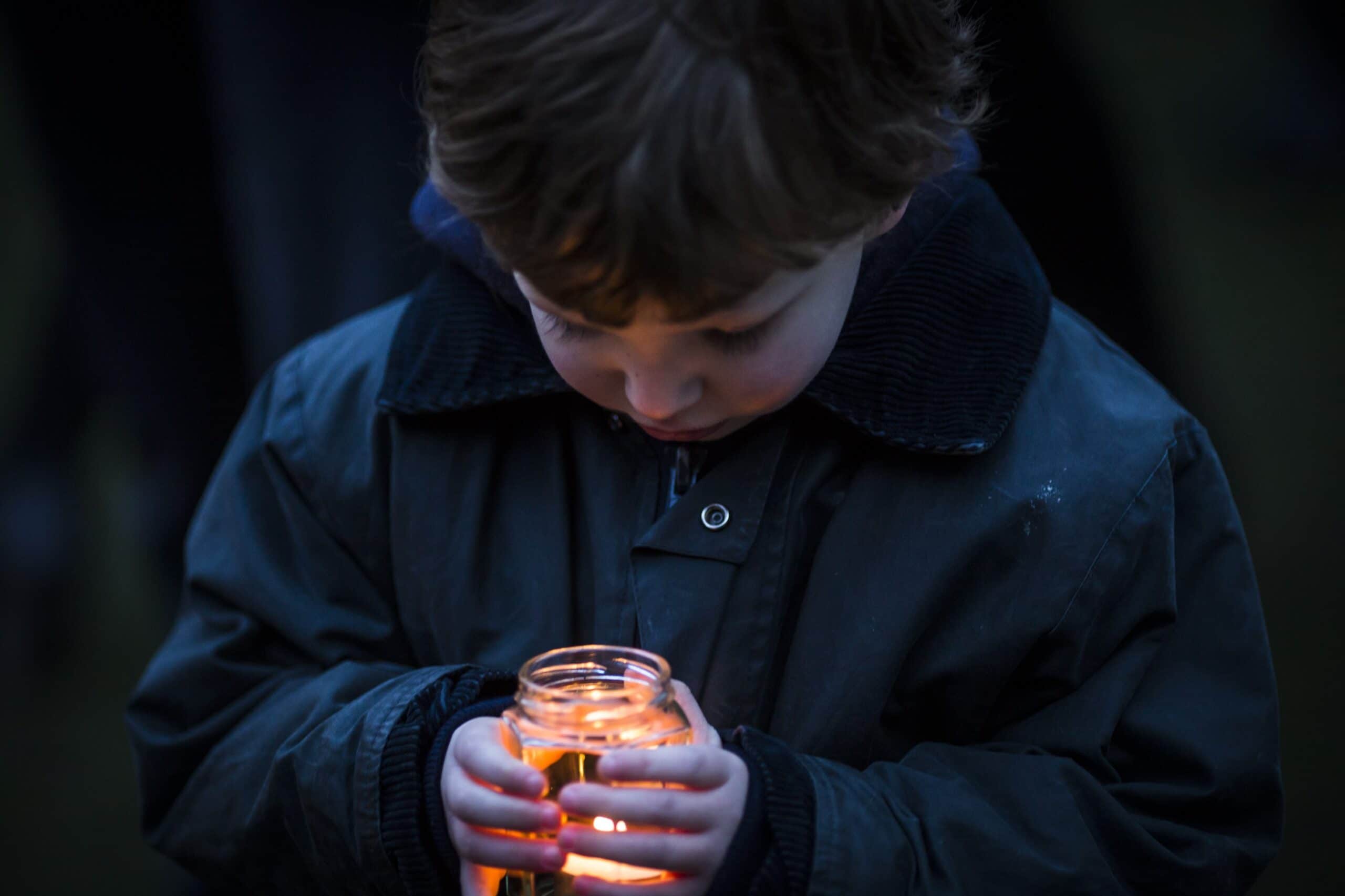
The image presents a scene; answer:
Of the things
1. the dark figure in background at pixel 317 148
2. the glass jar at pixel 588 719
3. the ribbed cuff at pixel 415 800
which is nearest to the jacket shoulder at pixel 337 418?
the ribbed cuff at pixel 415 800

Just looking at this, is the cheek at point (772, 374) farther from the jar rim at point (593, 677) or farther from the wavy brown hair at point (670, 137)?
the jar rim at point (593, 677)

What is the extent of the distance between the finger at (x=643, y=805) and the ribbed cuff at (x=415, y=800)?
0.17 metres

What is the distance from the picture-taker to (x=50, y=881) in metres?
1.76

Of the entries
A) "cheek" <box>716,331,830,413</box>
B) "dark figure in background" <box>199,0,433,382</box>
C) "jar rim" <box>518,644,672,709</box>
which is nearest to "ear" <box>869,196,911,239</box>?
"cheek" <box>716,331,830,413</box>

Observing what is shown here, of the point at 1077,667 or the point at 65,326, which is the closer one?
the point at 1077,667

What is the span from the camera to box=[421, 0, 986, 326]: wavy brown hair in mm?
709

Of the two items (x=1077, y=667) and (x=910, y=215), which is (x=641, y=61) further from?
(x=1077, y=667)

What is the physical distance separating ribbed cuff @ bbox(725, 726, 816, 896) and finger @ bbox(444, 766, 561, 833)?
127 mm

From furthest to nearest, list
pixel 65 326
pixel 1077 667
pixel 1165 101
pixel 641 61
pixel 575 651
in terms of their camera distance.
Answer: pixel 65 326 → pixel 1165 101 → pixel 1077 667 → pixel 575 651 → pixel 641 61

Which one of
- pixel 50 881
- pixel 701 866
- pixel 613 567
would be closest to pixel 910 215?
pixel 613 567

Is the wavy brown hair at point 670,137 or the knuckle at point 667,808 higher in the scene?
the wavy brown hair at point 670,137

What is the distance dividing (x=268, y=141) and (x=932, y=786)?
1.23 m

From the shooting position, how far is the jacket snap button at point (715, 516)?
3.20 ft

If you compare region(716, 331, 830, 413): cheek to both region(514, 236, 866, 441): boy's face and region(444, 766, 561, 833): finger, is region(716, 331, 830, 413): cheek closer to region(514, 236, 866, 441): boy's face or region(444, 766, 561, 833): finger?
region(514, 236, 866, 441): boy's face
